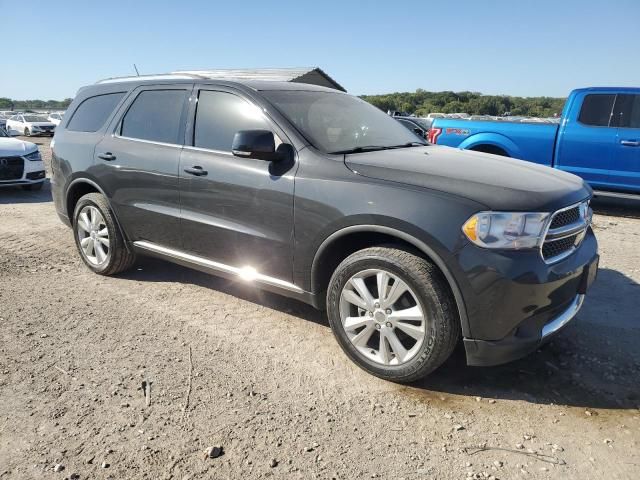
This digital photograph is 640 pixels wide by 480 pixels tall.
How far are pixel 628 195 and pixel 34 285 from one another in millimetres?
7641

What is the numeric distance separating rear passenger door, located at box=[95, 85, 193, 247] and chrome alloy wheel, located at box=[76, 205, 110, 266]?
32cm

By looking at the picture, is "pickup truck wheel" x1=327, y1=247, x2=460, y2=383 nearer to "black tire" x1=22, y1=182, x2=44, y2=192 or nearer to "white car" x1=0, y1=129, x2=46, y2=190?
"white car" x1=0, y1=129, x2=46, y2=190

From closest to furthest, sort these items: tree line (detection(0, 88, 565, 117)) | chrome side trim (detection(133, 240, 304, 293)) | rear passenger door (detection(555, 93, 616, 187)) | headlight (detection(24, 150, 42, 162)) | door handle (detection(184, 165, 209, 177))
Answer: 1. chrome side trim (detection(133, 240, 304, 293))
2. door handle (detection(184, 165, 209, 177))
3. rear passenger door (detection(555, 93, 616, 187))
4. headlight (detection(24, 150, 42, 162))
5. tree line (detection(0, 88, 565, 117))

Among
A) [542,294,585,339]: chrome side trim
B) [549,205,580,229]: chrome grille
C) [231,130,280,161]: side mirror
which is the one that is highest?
[231,130,280,161]: side mirror

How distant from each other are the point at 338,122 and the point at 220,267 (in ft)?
4.63

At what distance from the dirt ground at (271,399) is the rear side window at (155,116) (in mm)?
1378

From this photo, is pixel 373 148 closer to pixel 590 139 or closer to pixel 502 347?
pixel 502 347

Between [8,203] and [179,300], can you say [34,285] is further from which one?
[8,203]

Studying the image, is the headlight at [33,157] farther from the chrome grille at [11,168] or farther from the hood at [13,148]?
the chrome grille at [11,168]

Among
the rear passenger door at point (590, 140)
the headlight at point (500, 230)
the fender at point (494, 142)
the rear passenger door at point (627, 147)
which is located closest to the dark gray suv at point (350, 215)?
the headlight at point (500, 230)

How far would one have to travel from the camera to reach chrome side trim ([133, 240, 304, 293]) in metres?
3.37

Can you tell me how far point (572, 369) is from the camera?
3.12 metres

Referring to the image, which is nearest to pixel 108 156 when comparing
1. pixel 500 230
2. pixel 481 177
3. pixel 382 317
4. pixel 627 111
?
pixel 382 317

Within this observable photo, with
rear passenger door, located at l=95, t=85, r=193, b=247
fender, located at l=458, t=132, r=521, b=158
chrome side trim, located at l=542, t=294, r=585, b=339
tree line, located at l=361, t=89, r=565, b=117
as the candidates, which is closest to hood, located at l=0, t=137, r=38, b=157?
rear passenger door, located at l=95, t=85, r=193, b=247
